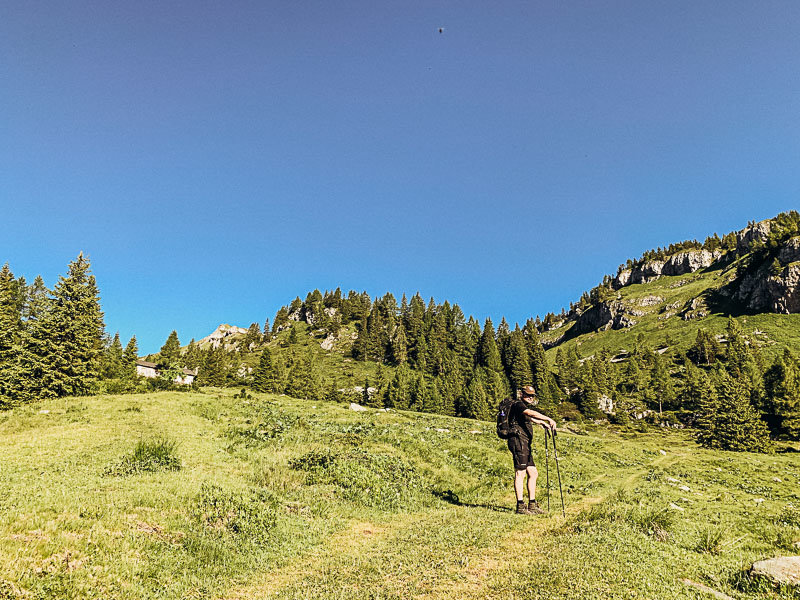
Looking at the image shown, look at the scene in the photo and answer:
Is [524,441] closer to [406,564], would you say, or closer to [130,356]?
[406,564]

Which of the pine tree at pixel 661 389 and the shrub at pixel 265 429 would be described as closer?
the shrub at pixel 265 429

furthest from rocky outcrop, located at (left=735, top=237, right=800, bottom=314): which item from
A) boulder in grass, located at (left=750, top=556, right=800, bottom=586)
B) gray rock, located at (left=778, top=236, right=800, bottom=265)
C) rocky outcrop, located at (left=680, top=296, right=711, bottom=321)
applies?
boulder in grass, located at (left=750, top=556, right=800, bottom=586)

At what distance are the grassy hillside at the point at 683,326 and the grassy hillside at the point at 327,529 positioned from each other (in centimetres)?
12469

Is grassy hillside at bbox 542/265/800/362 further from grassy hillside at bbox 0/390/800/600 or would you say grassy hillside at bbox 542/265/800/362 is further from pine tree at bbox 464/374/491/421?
grassy hillside at bbox 0/390/800/600

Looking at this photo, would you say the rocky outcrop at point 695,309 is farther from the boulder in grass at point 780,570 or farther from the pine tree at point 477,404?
the boulder in grass at point 780,570

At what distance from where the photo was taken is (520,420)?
37.1 feet

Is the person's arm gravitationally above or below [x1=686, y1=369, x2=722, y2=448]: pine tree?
above

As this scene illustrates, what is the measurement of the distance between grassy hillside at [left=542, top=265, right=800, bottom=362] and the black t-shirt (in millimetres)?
125304

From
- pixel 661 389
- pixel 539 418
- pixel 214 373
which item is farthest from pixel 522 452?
pixel 661 389

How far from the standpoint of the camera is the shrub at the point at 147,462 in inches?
472

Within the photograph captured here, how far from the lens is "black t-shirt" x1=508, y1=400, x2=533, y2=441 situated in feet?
36.6

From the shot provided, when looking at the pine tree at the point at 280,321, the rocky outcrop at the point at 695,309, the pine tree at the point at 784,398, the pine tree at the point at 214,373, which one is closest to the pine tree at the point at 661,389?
the pine tree at the point at 784,398

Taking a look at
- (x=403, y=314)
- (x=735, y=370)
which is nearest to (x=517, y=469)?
(x=735, y=370)

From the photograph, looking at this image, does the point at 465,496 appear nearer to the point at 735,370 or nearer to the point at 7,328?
the point at 7,328
